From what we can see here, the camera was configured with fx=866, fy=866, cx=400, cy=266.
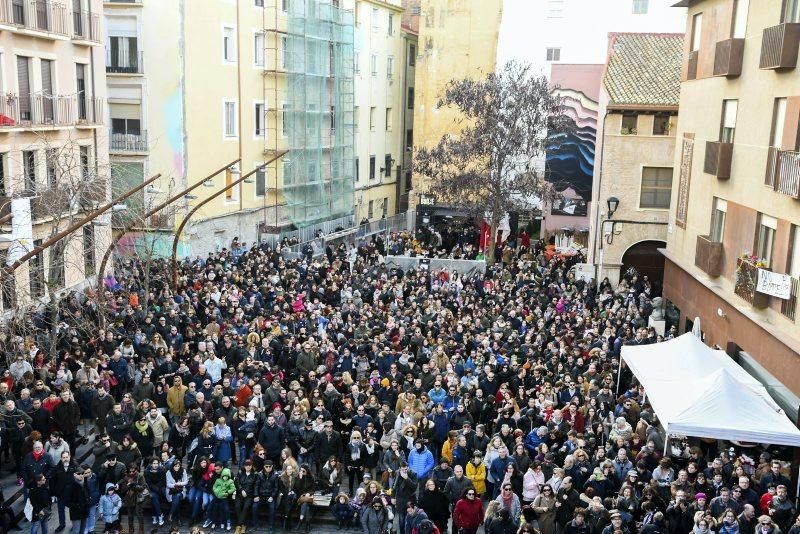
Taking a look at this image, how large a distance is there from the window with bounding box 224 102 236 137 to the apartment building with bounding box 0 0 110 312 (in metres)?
7.60

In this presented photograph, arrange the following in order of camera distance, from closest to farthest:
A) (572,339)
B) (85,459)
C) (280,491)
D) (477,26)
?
(280,491)
(85,459)
(572,339)
(477,26)

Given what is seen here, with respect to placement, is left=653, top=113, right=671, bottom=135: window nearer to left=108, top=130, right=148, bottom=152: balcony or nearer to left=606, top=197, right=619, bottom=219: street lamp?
left=606, top=197, right=619, bottom=219: street lamp

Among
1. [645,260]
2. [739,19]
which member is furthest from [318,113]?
[739,19]

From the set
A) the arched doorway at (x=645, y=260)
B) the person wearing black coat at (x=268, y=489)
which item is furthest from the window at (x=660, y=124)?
the person wearing black coat at (x=268, y=489)

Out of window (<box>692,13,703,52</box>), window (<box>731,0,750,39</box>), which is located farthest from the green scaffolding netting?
window (<box>731,0,750,39</box>)

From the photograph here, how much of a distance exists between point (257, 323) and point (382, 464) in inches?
333

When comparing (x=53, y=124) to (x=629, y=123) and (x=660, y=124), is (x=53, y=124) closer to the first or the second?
(x=629, y=123)

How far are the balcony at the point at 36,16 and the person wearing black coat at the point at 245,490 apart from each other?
54.2ft

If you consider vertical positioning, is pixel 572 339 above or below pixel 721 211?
below

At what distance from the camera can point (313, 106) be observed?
143 ft

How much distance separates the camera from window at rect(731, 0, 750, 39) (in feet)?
71.8

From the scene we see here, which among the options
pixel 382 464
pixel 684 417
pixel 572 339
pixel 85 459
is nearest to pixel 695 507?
pixel 684 417

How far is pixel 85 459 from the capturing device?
16688 mm

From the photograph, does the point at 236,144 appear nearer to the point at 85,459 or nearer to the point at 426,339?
the point at 426,339
